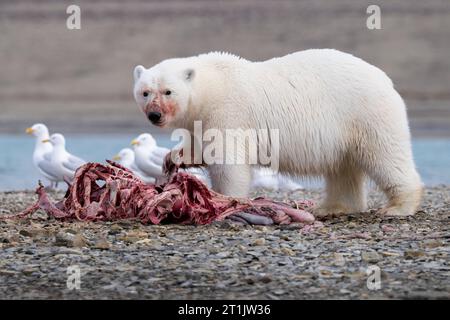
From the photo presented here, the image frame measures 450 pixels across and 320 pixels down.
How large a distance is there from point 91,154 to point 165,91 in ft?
48.9

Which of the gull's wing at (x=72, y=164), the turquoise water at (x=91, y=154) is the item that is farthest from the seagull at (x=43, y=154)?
the turquoise water at (x=91, y=154)

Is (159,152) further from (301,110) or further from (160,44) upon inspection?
(160,44)

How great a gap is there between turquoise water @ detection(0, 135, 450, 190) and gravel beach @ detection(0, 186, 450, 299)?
766cm

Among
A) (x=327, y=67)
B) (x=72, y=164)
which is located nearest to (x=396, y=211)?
(x=327, y=67)

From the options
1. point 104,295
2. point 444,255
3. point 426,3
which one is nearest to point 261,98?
point 444,255

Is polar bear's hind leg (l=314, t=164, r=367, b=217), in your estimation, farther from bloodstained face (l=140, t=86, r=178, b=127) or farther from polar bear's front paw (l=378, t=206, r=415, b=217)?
bloodstained face (l=140, t=86, r=178, b=127)

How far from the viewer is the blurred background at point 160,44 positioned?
41031 millimetres

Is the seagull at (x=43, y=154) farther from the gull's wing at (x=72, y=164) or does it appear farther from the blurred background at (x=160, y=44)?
the blurred background at (x=160, y=44)

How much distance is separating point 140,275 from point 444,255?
179 centimetres

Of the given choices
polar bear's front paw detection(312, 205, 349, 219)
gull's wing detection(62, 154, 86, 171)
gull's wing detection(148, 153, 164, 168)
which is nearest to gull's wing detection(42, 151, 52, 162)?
gull's wing detection(62, 154, 86, 171)

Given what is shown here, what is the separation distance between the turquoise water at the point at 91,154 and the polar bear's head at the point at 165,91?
700 cm

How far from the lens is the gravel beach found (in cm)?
559

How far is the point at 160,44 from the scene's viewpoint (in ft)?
165
